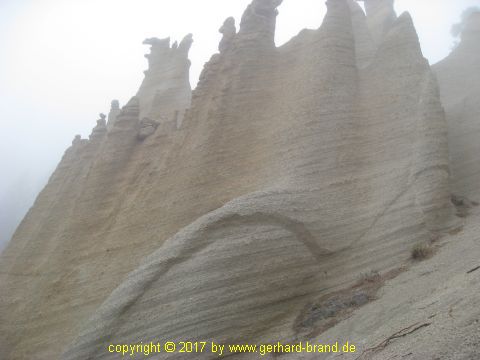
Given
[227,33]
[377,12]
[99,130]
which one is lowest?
[99,130]

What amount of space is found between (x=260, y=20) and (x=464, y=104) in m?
7.56

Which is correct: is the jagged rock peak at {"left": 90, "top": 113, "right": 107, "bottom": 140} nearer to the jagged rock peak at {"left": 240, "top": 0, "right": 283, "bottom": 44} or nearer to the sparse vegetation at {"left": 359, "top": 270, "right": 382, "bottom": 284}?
the jagged rock peak at {"left": 240, "top": 0, "right": 283, "bottom": 44}

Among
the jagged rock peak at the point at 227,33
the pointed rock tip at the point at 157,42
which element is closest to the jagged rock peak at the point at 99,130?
the jagged rock peak at the point at 227,33

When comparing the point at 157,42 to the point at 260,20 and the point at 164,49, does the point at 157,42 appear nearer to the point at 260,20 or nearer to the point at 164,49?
the point at 164,49

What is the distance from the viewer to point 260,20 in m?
14.2

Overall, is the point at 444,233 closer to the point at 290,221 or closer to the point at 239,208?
the point at 290,221

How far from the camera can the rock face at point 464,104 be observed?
39.7ft

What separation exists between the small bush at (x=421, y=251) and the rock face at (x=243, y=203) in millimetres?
292

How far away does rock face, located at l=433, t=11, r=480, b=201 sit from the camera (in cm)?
1211

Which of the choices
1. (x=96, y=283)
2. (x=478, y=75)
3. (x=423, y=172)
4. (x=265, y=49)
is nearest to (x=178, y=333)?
(x=96, y=283)

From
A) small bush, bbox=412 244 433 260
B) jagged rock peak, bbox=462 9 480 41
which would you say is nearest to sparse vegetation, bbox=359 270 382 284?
small bush, bbox=412 244 433 260

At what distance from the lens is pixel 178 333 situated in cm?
744

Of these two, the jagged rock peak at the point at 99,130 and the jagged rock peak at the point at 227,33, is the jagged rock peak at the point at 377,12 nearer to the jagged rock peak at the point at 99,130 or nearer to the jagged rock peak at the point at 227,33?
the jagged rock peak at the point at 227,33

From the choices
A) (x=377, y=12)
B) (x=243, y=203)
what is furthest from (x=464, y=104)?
(x=377, y=12)
